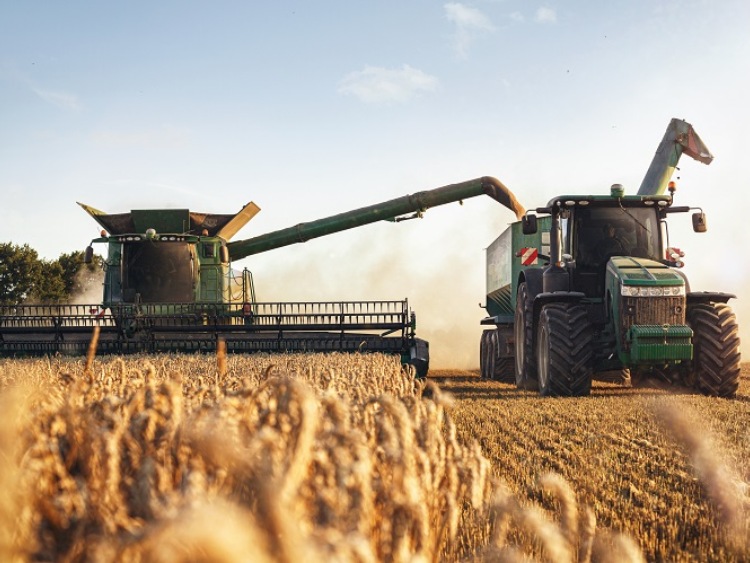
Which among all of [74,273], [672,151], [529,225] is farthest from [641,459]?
[74,273]

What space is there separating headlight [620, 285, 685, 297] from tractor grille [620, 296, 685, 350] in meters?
0.05

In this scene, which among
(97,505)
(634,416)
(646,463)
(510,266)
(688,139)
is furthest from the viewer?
(688,139)

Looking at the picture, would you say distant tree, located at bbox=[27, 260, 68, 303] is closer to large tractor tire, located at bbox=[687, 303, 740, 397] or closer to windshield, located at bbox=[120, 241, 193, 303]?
windshield, located at bbox=[120, 241, 193, 303]

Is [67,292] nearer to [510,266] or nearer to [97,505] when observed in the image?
[510,266]

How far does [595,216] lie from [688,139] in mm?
8074

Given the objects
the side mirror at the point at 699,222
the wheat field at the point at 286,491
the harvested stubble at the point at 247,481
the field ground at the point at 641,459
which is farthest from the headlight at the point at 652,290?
the harvested stubble at the point at 247,481

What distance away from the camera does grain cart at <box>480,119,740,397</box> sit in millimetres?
Answer: 10531

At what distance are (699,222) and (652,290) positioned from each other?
1.11m

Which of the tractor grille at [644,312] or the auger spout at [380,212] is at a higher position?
the auger spout at [380,212]

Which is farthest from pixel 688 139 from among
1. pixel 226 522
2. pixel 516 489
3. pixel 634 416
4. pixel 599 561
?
pixel 226 522

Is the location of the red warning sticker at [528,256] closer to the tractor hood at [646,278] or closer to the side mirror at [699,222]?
the tractor hood at [646,278]

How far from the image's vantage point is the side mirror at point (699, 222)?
423 inches

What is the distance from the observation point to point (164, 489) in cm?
247

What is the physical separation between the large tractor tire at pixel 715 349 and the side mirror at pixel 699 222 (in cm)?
98
